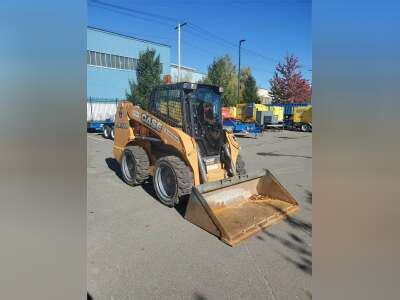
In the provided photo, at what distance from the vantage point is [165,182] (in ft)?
16.2

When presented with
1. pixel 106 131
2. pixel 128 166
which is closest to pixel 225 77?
pixel 106 131

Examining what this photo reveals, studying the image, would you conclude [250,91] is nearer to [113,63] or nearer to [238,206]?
[113,63]

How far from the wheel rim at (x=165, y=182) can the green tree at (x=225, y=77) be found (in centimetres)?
1670

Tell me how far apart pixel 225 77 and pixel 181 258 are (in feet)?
67.7

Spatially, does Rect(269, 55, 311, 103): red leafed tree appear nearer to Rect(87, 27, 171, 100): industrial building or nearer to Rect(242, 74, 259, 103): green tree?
Rect(242, 74, 259, 103): green tree

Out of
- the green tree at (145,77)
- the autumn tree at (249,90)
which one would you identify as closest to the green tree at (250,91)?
the autumn tree at (249,90)

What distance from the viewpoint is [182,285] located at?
105 inches

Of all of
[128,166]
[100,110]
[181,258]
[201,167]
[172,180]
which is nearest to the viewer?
[181,258]

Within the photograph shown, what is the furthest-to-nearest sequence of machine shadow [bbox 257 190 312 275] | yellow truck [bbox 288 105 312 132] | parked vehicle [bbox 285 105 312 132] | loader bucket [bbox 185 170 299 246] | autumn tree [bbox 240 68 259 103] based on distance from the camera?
1. autumn tree [bbox 240 68 259 103]
2. yellow truck [bbox 288 105 312 132]
3. parked vehicle [bbox 285 105 312 132]
4. loader bucket [bbox 185 170 299 246]
5. machine shadow [bbox 257 190 312 275]

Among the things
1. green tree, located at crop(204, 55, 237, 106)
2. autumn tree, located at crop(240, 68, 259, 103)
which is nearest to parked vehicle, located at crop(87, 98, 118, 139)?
green tree, located at crop(204, 55, 237, 106)

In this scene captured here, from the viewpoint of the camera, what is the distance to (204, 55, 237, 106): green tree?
854 inches
